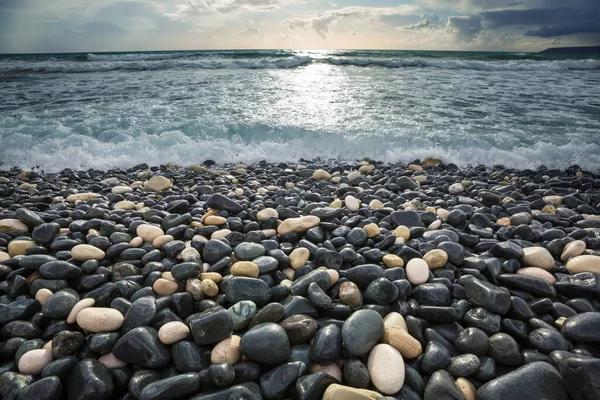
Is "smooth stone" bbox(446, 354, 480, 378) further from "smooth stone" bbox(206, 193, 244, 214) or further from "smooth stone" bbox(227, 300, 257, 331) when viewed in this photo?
"smooth stone" bbox(206, 193, 244, 214)

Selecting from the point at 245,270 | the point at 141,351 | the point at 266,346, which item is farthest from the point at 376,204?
the point at 141,351

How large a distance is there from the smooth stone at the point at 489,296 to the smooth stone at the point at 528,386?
33cm

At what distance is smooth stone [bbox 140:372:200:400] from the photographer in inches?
49.6

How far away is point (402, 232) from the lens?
7.49 ft

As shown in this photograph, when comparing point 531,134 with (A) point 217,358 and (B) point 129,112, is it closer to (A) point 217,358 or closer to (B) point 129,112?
(A) point 217,358

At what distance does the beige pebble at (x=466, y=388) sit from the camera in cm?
129

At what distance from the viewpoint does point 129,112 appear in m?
6.95

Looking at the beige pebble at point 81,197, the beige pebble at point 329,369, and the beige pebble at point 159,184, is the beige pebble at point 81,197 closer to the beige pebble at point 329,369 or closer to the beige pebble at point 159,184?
the beige pebble at point 159,184

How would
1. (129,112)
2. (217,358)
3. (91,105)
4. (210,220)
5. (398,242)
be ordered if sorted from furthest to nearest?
1. (91,105)
2. (129,112)
3. (210,220)
4. (398,242)
5. (217,358)

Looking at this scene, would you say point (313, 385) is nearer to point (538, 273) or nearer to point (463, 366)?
point (463, 366)

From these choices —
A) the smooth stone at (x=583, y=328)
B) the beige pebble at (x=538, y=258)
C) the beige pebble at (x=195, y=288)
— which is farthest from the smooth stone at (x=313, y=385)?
the beige pebble at (x=538, y=258)

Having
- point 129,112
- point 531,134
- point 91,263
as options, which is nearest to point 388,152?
point 531,134

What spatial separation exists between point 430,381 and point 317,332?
49cm

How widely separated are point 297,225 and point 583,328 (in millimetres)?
→ 1589
